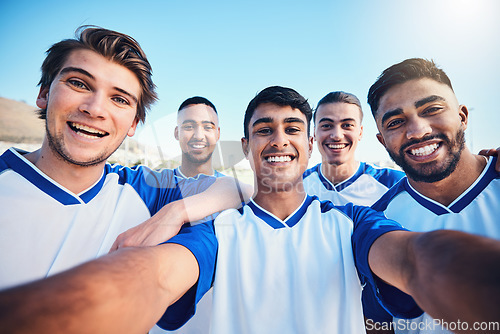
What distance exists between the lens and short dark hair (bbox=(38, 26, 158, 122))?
1824mm

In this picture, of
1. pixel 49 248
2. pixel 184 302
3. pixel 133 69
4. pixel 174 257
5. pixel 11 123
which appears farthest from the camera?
pixel 11 123

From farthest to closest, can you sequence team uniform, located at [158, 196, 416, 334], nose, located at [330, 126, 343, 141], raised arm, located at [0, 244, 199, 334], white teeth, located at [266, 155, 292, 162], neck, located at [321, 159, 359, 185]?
neck, located at [321, 159, 359, 185]
nose, located at [330, 126, 343, 141]
white teeth, located at [266, 155, 292, 162]
team uniform, located at [158, 196, 416, 334]
raised arm, located at [0, 244, 199, 334]

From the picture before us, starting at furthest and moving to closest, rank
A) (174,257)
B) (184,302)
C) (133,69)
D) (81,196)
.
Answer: (133,69)
(81,196)
(184,302)
(174,257)

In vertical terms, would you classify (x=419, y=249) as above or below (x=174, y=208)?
below

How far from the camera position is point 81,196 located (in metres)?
1.74

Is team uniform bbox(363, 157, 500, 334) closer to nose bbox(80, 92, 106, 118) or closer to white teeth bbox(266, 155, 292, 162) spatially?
white teeth bbox(266, 155, 292, 162)

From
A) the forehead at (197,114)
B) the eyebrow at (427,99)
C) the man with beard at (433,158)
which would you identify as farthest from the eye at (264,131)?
the forehead at (197,114)

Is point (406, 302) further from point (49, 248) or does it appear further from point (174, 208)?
point (49, 248)

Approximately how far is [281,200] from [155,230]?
1.06 meters

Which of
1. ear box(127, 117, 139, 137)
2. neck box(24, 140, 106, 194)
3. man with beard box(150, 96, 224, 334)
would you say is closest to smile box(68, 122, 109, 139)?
neck box(24, 140, 106, 194)

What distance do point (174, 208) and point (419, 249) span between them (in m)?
1.42

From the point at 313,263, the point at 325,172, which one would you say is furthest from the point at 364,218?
the point at 325,172

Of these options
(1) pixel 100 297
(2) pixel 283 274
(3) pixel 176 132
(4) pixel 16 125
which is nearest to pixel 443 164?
(2) pixel 283 274

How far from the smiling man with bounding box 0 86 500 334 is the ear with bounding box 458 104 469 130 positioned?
55.7 inches
